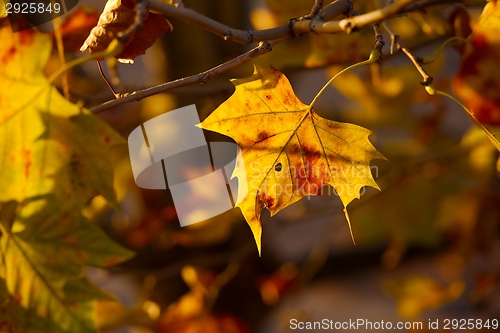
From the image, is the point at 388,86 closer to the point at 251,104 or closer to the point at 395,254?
the point at 395,254

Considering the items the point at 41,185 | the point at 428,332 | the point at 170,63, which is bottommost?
the point at 428,332

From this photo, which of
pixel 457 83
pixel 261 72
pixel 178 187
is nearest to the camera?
pixel 261 72

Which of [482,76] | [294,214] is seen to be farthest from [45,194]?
[294,214]

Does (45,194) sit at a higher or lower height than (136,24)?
lower

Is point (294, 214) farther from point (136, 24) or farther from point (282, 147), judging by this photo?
point (136, 24)

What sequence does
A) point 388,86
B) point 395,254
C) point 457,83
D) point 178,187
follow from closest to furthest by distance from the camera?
point 457,83 → point 178,187 → point 388,86 → point 395,254

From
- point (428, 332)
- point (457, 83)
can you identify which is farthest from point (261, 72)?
point (428, 332)

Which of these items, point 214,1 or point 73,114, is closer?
point 73,114
